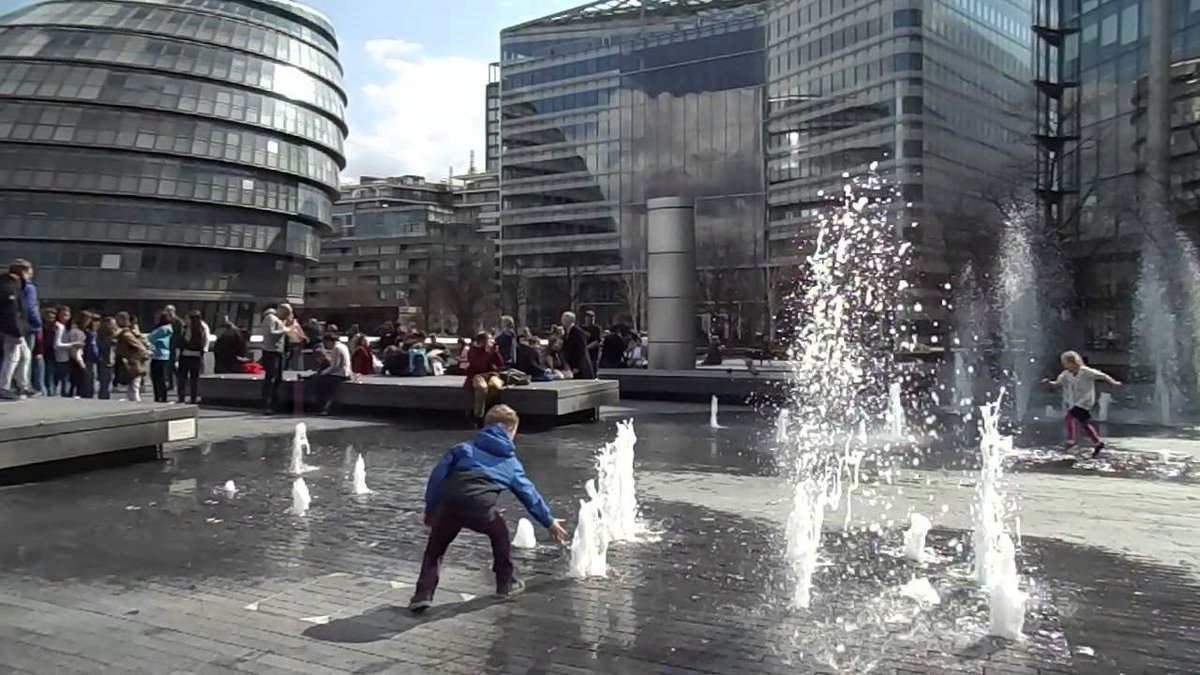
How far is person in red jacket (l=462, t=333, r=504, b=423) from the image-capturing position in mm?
14461

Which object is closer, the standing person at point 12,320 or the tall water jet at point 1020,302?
the standing person at point 12,320

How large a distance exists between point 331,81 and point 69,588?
3346 inches

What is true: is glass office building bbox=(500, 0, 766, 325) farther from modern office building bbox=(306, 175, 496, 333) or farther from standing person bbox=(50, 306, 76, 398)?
standing person bbox=(50, 306, 76, 398)

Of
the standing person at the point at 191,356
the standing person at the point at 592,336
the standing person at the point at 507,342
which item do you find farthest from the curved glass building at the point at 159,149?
the standing person at the point at 507,342

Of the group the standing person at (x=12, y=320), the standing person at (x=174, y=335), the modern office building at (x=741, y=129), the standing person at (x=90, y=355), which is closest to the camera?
the standing person at (x=12, y=320)

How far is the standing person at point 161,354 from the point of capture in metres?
17.4

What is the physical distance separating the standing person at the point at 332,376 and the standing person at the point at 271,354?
2.62ft

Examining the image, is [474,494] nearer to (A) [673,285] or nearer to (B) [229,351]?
(B) [229,351]

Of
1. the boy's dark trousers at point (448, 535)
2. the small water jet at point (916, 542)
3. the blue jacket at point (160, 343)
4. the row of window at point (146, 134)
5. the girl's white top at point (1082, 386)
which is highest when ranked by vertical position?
the row of window at point (146, 134)

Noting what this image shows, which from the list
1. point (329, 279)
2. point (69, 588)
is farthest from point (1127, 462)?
point (329, 279)

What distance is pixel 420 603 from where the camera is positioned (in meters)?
5.68

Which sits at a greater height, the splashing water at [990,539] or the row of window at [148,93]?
the row of window at [148,93]

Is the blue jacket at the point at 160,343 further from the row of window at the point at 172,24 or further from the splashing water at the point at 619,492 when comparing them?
the row of window at the point at 172,24

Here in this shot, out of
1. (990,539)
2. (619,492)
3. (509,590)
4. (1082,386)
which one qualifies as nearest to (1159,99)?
(1082,386)
